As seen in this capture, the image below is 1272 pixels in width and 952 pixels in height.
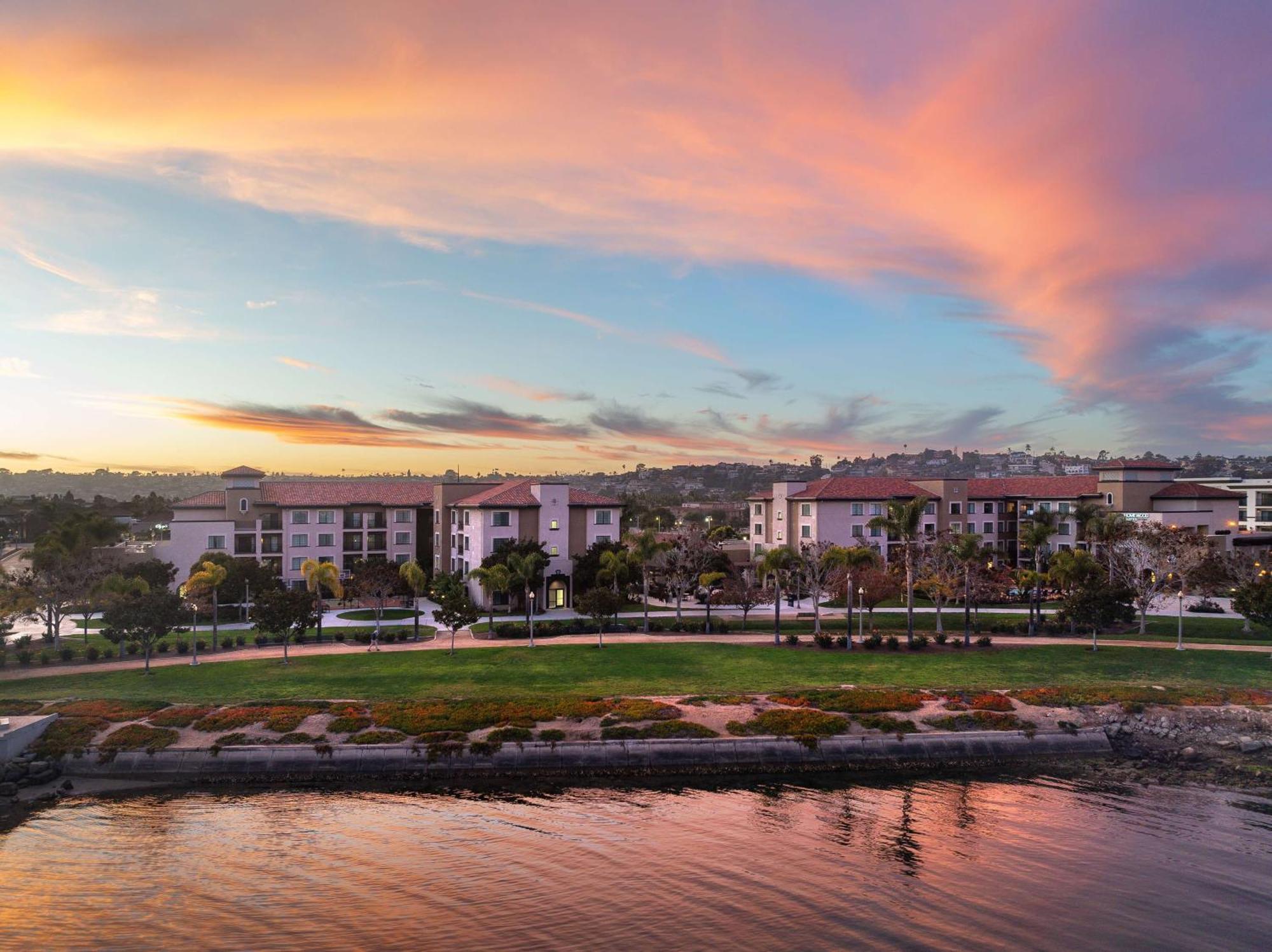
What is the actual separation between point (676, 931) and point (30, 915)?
739 inches

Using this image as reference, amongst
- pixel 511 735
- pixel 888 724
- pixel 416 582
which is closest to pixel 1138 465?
pixel 888 724

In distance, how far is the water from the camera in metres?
21.7

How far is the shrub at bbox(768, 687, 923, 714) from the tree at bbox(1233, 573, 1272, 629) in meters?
27.9

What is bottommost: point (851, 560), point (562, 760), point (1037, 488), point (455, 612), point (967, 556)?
point (562, 760)

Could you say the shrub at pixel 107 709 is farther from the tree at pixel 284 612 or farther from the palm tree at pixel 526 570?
the palm tree at pixel 526 570

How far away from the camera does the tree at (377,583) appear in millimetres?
57812

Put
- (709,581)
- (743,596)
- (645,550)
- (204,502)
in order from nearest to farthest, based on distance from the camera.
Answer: (645,550) → (743,596) → (709,581) → (204,502)

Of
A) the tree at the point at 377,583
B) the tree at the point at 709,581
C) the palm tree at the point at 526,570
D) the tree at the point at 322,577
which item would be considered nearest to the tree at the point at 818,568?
the tree at the point at 709,581

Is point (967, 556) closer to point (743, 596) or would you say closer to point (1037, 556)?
point (1037, 556)

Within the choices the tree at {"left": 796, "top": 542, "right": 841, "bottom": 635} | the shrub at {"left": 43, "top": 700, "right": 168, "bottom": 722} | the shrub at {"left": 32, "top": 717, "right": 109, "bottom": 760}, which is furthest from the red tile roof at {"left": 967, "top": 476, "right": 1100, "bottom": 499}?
the shrub at {"left": 32, "top": 717, "right": 109, "bottom": 760}

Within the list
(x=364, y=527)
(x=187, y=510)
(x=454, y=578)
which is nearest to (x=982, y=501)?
(x=454, y=578)

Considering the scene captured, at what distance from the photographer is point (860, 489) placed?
85.7m

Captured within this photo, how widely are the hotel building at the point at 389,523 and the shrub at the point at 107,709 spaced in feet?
102

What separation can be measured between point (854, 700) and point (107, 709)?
37965 mm
